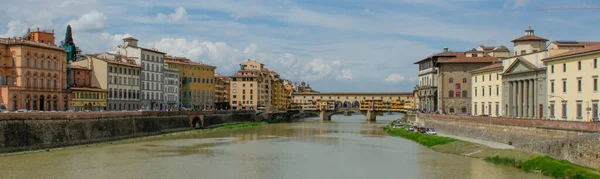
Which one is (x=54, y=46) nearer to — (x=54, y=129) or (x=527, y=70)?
(x=54, y=129)

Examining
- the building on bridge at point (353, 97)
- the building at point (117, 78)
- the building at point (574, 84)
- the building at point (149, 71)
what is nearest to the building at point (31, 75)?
the building at point (117, 78)

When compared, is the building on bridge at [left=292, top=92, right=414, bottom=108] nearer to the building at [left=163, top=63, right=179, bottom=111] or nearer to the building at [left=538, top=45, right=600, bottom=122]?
the building at [left=163, top=63, right=179, bottom=111]

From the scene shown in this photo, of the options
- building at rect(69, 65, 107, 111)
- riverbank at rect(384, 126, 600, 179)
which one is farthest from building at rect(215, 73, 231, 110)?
riverbank at rect(384, 126, 600, 179)

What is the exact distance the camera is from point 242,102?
123875mm

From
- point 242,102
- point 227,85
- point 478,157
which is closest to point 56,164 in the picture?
point 478,157

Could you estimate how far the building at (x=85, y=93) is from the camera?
71.2 metres

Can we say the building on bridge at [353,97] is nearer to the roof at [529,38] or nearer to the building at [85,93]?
the roof at [529,38]

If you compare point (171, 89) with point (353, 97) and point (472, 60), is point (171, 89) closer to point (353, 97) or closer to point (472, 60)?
point (472, 60)

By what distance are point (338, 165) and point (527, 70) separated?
69.3 feet

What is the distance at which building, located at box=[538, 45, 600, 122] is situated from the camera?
41.3 metres

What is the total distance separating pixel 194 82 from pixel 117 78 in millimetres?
27644

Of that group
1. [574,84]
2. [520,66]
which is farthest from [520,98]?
[574,84]

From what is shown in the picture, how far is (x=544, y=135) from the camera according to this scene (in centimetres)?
3947

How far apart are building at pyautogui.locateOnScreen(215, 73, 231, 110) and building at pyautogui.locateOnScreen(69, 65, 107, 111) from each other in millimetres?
46071
